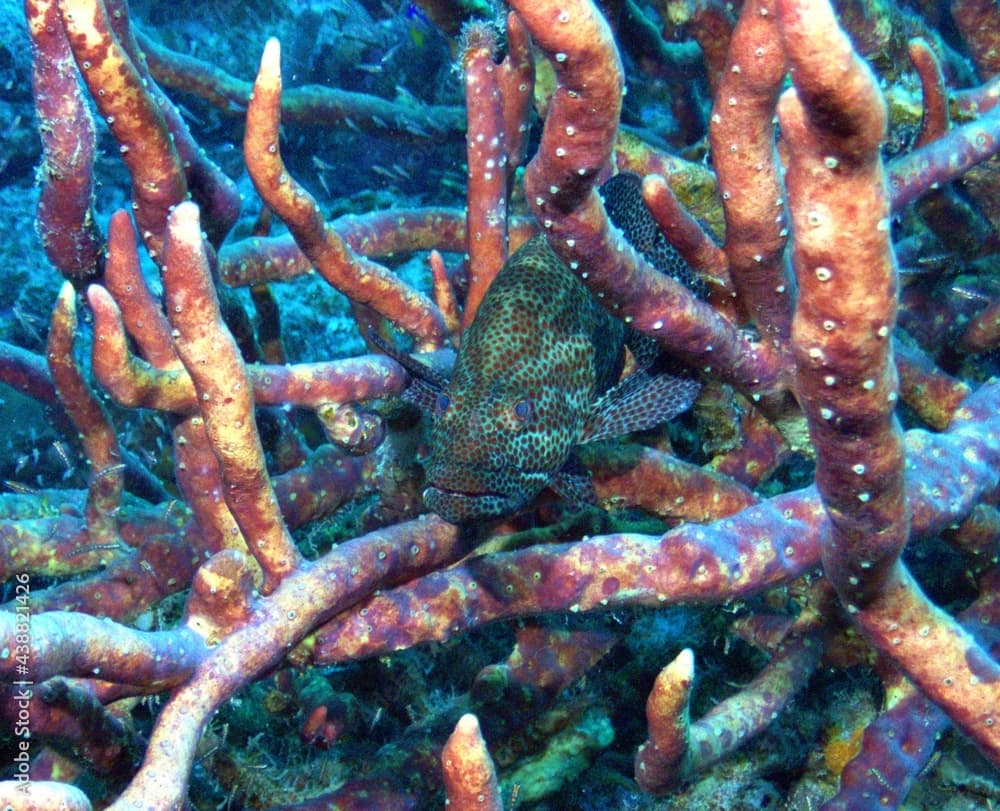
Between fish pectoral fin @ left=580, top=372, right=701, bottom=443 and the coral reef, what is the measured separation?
0.17 feet

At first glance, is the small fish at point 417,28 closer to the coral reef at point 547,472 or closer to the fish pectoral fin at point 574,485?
the coral reef at point 547,472

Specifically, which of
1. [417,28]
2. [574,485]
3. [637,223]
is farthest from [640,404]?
[417,28]

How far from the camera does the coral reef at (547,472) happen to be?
1.97 meters

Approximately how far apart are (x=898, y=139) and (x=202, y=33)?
8220mm

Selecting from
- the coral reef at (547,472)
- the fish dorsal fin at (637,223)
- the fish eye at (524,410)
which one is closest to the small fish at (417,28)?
the coral reef at (547,472)

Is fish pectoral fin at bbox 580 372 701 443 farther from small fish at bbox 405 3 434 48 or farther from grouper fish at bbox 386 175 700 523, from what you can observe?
small fish at bbox 405 3 434 48

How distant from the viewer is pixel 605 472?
3.55 metres

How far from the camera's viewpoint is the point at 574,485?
3.31m

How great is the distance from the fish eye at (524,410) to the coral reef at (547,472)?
17mm

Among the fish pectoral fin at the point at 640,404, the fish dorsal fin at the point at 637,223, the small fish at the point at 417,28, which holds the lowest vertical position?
the fish pectoral fin at the point at 640,404

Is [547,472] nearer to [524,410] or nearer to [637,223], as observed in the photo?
[524,410]

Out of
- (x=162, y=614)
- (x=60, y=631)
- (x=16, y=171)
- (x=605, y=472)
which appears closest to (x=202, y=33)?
(x=16, y=171)

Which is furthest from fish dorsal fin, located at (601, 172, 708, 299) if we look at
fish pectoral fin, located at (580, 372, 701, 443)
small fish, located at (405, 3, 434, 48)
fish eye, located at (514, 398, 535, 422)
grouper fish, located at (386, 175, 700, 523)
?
small fish, located at (405, 3, 434, 48)

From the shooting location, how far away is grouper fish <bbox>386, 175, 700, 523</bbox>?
9.91 feet
